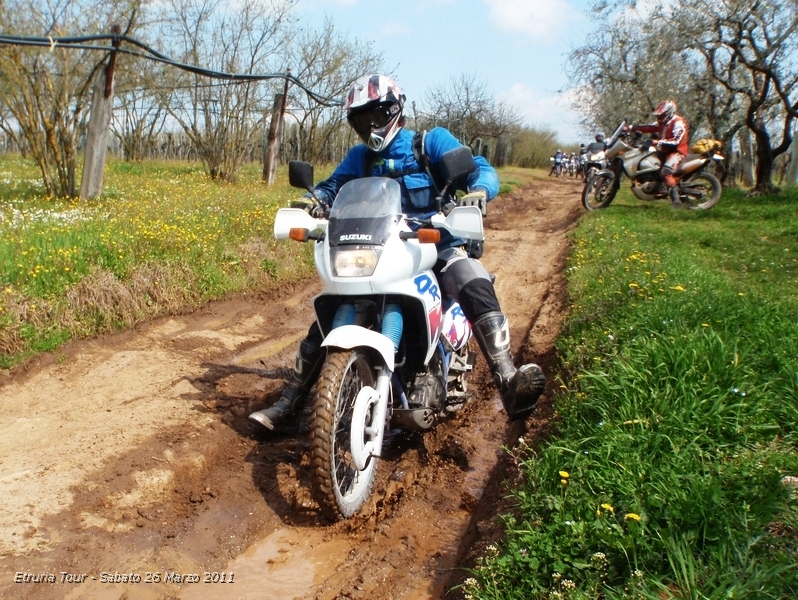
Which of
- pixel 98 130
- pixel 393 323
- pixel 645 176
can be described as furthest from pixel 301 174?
pixel 645 176

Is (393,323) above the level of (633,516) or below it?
above

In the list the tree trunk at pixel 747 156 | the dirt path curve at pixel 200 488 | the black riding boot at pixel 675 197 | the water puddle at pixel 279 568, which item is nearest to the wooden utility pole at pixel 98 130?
the dirt path curve at pixel 200 488

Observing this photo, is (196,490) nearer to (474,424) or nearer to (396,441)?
(396,441)

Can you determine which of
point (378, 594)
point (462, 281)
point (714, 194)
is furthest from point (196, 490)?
point (714, 194)

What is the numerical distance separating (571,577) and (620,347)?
2007mm

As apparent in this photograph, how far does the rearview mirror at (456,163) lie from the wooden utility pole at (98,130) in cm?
874

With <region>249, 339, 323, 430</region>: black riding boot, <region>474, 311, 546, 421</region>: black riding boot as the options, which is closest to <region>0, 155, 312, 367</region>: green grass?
<region>249, 339, 323, 430</region>: black riding boot

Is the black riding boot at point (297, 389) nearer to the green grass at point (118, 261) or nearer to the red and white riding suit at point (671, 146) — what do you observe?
the green grass at point (118, 261)

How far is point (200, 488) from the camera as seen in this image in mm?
3572

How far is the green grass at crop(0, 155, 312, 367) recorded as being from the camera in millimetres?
5410

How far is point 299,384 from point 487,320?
48.8 inches

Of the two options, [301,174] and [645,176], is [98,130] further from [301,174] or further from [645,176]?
[645,176]

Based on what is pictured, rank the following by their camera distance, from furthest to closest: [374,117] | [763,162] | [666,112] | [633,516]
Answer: [763,162] < [666,112] < [374,117] < [633,516]

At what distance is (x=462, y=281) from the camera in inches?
158
